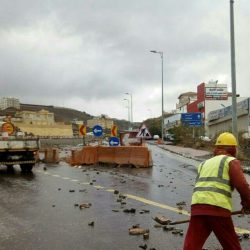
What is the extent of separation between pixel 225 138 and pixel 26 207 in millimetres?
6988

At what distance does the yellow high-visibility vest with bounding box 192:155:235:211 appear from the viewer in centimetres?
535

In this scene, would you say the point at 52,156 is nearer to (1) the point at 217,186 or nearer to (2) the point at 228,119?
(1) the point at 217,186

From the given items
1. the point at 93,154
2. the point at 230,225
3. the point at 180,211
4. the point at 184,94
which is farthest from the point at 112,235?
the point at 184,94

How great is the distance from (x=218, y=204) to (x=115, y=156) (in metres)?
19.7

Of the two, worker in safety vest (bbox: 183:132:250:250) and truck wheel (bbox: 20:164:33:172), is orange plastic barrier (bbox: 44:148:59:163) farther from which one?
worker in safety vest (bbox: 183:132:250:250)

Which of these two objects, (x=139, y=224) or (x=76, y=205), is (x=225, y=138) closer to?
(x=139, y=224)

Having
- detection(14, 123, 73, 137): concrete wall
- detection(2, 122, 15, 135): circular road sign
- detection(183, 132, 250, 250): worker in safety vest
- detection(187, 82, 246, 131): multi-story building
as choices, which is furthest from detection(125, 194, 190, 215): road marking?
detection(14, 123, 73, 137): concrete wall

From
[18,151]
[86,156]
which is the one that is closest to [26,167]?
[18,151]

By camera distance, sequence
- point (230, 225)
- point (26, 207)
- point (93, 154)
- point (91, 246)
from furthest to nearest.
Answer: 1. point (93, 154)
2. point (26, 207)
3. point (91, 246)
4. point (230, 225)

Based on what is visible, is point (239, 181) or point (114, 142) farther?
point (114, 142)

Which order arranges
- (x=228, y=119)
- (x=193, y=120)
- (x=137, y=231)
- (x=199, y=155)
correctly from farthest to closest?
1. (x=193, y=120)
2. (x=228, y=119)
3. (x=199, y=155)
4. (x=137, y=231)

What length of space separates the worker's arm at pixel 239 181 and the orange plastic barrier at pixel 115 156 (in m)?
18.3

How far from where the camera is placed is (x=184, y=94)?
193625 mm

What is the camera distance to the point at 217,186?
538 cm
